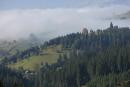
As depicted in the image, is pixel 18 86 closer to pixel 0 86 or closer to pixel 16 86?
pixel 16 86

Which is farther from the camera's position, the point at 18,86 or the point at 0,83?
the point at 18,86

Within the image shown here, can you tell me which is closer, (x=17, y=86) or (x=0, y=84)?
(x=0, y=84)

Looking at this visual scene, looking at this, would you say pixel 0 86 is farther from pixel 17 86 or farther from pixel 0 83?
pixel 17 86

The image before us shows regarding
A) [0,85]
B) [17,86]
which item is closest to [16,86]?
[17,86]

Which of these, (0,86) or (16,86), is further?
(16,86)

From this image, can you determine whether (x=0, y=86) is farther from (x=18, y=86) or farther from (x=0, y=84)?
(x=18, y=86)

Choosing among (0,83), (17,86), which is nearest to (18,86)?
(17,86)
